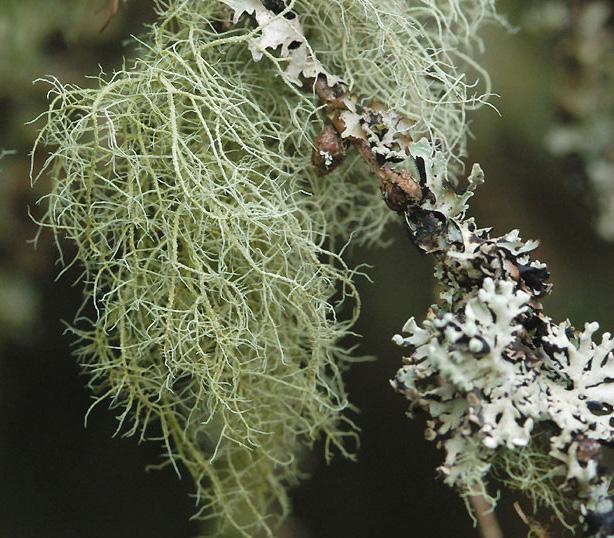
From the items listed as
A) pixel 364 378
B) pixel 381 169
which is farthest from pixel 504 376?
pixel 364 378

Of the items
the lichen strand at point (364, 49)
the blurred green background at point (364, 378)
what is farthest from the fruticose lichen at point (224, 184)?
the blurred green background at point (364, 378)

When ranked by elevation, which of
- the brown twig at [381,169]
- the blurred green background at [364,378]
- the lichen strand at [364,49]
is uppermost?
the lichen strand at [364,49]

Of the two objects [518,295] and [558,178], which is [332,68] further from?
[558,178]

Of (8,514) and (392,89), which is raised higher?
(392,89)

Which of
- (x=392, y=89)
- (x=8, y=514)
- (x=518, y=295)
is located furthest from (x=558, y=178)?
(x=8, y=514)

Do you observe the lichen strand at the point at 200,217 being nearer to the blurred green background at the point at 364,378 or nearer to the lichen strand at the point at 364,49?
the lichen strand at the point at 364,49

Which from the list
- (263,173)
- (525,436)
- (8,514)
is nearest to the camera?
(525,436)
